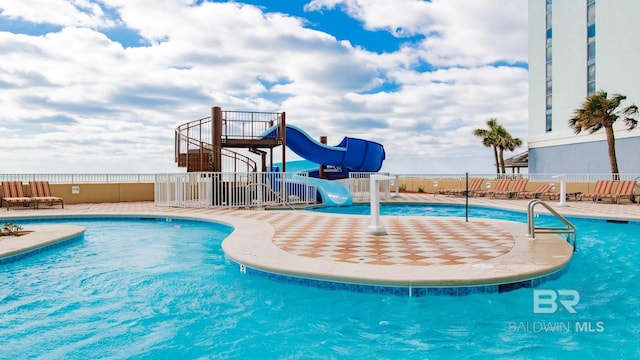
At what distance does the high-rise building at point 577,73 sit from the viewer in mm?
23016

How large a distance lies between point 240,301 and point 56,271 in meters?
3.29

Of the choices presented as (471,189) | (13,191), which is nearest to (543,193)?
(471,189)

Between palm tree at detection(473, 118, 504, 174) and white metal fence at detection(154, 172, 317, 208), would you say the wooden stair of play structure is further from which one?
palm tree at detection(473, 118, 504, 174)

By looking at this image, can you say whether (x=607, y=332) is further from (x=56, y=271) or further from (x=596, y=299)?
(x=56, y=271)

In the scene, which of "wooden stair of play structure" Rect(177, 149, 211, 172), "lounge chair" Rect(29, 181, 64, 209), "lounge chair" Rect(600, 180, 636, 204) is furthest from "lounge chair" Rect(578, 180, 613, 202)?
"lounge chair" Rect(29, 181, 64, 209)

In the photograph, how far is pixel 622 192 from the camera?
15406 mm

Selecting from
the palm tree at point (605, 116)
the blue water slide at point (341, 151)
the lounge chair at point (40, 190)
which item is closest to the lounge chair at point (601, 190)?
the palm tree at point (605, 116)

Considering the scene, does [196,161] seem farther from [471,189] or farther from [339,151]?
[471,189]

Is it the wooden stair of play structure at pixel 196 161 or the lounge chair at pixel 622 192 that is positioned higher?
the wooden stair of play structure at pixel 196 161

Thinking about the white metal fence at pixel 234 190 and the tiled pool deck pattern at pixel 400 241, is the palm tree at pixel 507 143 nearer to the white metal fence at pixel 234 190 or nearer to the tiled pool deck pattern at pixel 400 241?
the white metal fence at pixel 234 190

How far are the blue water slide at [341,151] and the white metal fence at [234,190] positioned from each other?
3943 mm

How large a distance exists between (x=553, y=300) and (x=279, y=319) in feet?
9.65

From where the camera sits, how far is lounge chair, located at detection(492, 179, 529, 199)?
61.7 ft

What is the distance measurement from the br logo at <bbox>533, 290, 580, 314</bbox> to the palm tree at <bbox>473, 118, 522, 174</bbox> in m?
31.5
